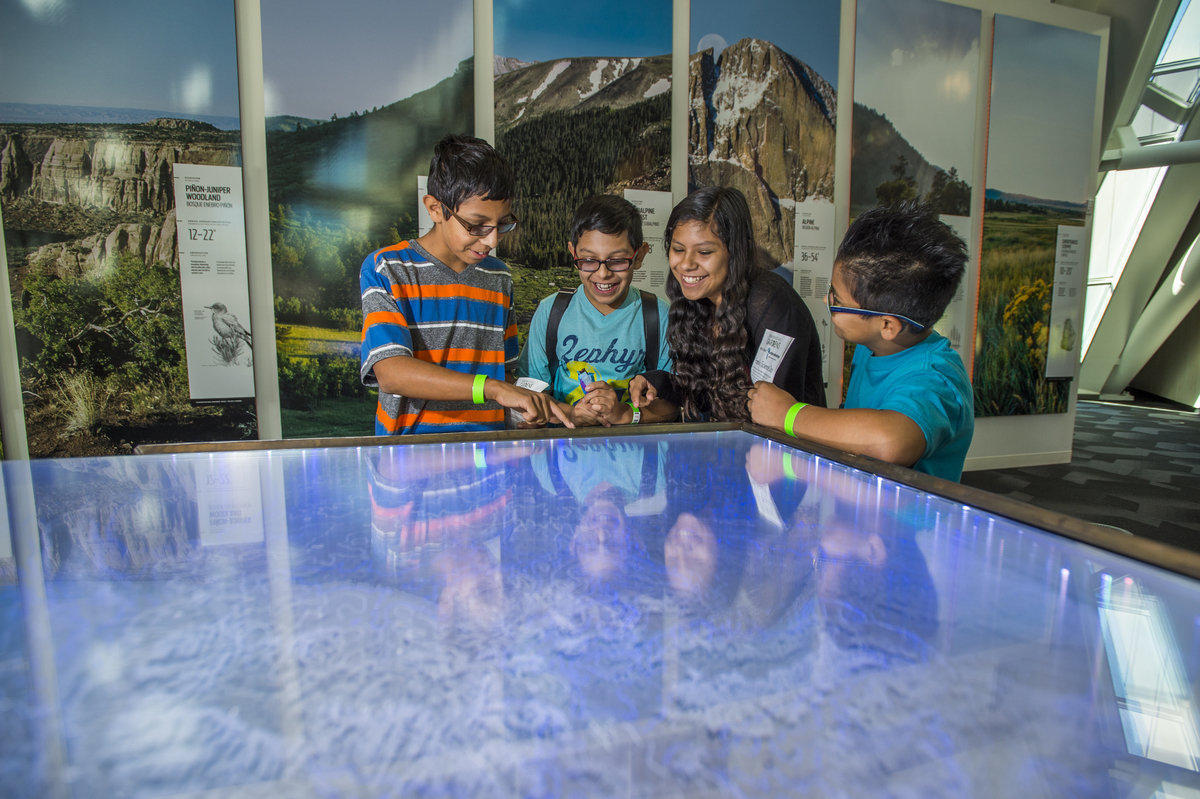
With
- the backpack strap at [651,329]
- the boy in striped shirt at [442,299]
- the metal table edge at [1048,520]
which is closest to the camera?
the metal table edge at [1048,520]

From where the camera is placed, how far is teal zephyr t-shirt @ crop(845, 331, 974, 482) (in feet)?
3.57

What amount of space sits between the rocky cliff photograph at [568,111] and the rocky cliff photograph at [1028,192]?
259 cm

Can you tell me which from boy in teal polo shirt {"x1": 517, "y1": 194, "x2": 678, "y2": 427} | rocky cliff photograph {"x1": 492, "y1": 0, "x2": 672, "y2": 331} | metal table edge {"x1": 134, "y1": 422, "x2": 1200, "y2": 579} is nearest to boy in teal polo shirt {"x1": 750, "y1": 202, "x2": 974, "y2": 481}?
metal table edge {"x1": 134, "y1": 422, "x2": 1200, "y2": 579}

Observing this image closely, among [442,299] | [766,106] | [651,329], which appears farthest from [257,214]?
[766,106]

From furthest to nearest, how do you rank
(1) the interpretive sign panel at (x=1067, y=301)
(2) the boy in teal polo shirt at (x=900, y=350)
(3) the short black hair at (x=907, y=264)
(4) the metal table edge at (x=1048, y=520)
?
(1) the interpretive sign panel at (x=1067, y=301), (3) the short black hair at (x=907, y=264), (2) the boy in teal polo shirt at (x=900, y=350), (4) the metal table edge at (x=1048, y=520)

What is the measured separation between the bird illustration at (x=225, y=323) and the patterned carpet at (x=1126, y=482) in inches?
132

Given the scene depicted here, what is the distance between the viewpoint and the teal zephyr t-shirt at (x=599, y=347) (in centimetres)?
179

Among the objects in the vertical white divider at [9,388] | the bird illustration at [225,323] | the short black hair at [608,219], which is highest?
the short black hair at [608,219]

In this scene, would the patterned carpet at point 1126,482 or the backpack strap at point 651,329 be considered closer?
the backpack strap at point 651,329

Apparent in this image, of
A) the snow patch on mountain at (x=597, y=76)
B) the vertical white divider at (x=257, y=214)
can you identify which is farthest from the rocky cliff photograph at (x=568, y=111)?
the vertical white divider at (x=257, y=214)

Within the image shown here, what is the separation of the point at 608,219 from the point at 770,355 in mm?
627

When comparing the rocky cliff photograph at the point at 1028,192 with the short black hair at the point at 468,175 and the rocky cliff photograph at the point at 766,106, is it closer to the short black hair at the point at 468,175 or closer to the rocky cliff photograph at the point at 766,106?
the rocky cliff photograph at the point at 766,106

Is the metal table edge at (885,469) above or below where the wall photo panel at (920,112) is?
below

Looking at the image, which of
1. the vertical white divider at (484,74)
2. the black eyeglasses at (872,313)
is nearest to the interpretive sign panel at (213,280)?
the vertical white divider at (484,74)
